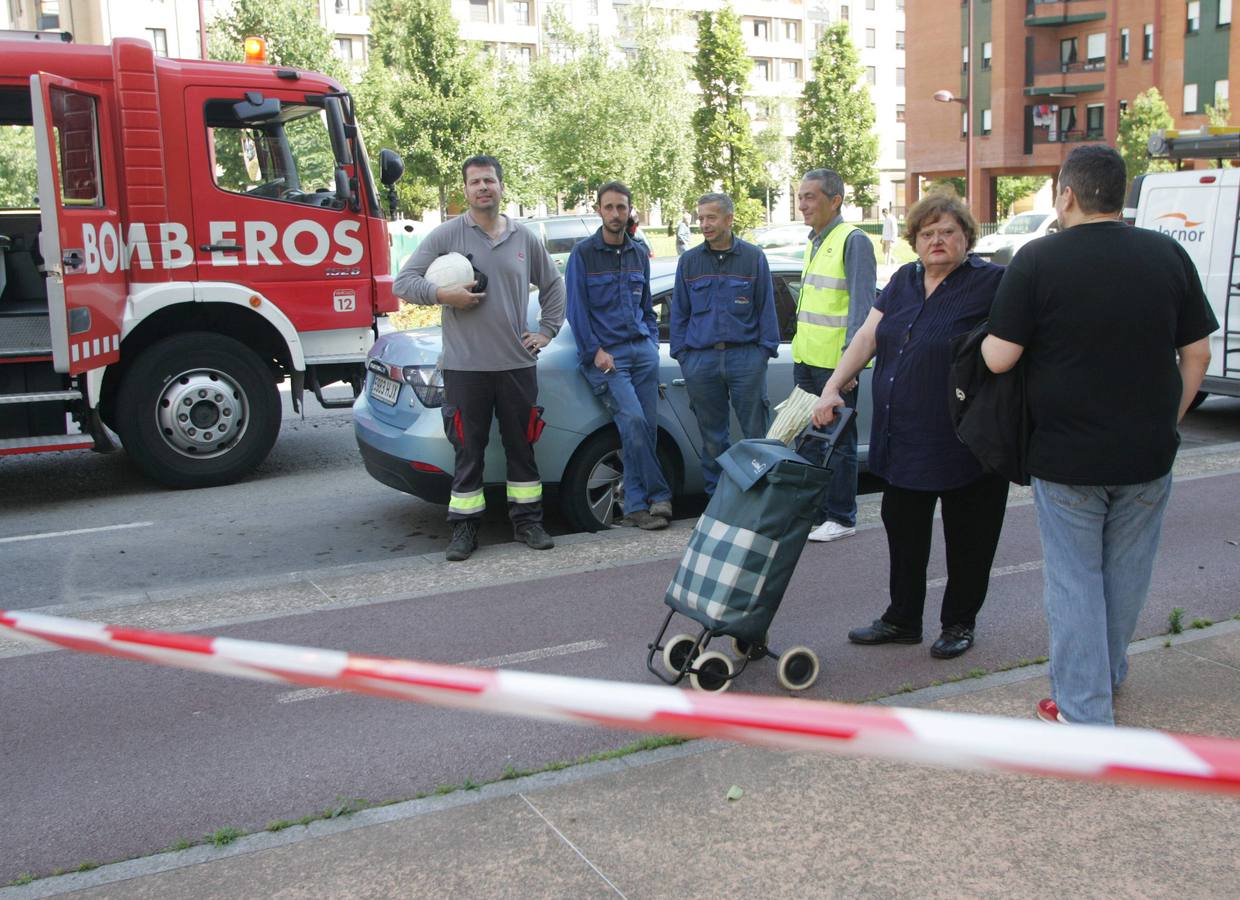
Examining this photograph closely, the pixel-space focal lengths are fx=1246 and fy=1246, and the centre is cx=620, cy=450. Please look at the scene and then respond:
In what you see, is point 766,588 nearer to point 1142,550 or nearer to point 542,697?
point 1142,550

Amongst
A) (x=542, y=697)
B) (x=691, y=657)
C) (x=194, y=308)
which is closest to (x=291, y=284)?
(x=194, y=308)

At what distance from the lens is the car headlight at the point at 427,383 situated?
21.8ft

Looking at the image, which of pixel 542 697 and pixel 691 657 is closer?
pixel 542 697

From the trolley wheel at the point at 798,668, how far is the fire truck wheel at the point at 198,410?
17.6 ft

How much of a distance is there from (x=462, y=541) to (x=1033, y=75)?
54895 mm

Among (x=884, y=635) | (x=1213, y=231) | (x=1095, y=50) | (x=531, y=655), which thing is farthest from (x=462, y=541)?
(x=1095, y=50)

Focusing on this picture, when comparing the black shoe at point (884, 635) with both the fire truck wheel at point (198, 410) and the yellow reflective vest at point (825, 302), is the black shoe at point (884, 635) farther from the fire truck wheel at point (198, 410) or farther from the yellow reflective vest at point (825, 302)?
the fire truck wheel at point (198, 410)

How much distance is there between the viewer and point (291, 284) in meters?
8.70

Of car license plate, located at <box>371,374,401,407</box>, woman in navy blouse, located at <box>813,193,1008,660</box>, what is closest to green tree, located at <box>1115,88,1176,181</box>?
car license plate, located at <box>371,374,401,407</box>

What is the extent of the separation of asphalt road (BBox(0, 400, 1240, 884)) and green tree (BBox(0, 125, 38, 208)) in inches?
95.1

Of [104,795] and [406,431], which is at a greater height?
[406,431]

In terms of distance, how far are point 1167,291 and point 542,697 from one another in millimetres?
2553

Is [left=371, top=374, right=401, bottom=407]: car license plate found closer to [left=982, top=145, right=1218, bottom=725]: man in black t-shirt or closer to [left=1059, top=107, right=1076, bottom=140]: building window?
[left=982, top=145, right=1218, bottom=725]: man in black t-shirt

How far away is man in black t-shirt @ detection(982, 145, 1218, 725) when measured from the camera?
12.0 ft
